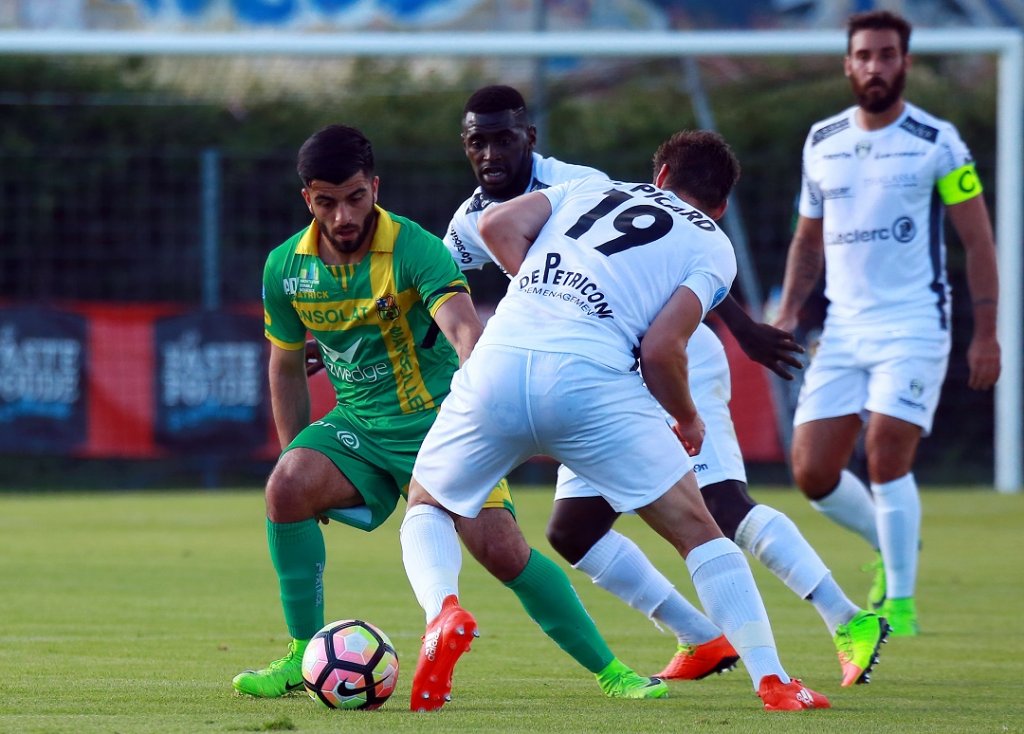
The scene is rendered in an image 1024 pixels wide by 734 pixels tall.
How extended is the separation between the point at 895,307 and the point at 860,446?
8141mm

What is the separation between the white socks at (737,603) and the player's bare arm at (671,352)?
407 millimetres

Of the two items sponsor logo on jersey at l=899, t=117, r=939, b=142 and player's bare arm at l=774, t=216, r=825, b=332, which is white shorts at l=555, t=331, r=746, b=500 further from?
sponsor logo on jersey at l=899, t=117, r=939, b=142

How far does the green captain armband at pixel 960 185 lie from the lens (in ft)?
24.3

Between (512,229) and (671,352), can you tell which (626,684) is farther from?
(512,229)

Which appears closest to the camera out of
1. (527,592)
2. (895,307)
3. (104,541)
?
(527,592)

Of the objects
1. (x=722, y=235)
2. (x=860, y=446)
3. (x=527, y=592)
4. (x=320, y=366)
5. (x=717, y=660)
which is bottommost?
(x=860, y=446)

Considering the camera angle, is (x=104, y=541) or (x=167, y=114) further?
(x=167, y=114)

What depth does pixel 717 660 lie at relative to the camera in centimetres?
576

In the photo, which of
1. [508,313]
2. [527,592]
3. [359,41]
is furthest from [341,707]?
[359,41]

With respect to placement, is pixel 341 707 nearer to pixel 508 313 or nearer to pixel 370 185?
pixel 508 313

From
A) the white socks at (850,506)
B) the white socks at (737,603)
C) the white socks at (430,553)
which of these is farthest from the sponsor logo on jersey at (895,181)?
the white socks at (430,553)

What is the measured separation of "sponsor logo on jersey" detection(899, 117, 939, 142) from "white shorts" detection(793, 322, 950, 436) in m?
0.86

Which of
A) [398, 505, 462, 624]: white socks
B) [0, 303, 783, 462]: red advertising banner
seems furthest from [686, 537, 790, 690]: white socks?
[0, 303, 783, 462]: red advertising banner

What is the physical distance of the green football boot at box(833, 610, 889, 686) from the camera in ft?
18.1
